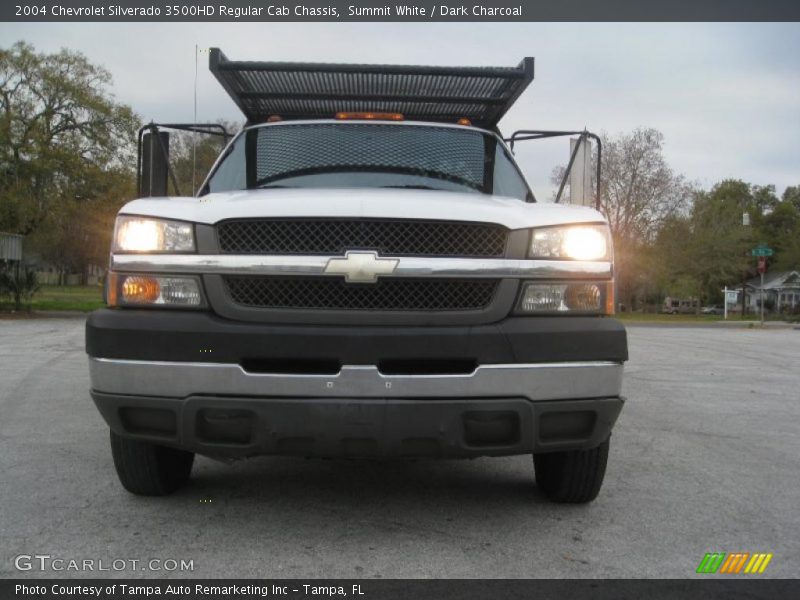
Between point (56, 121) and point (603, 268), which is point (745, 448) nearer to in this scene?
point (603, 268)

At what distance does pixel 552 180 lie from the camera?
40750 millimetres

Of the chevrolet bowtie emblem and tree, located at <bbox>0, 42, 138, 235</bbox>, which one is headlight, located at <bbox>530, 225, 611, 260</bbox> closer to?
the chevrolet bowtie emblem

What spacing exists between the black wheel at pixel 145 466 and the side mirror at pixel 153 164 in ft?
5.73

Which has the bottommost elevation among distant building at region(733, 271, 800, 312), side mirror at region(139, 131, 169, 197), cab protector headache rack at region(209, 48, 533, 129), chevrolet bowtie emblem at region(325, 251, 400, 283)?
distant building at region(733, 271, 800, 312)

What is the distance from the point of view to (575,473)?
12.5 ft

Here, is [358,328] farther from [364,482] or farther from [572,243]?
[364,482]

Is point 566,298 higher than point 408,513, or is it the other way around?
point 566,298

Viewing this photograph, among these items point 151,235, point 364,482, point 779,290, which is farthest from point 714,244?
point 151,235

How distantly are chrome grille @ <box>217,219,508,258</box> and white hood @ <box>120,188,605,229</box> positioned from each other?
33 millimetres

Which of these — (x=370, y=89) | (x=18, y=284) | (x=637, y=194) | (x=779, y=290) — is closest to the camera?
(x=370, y=89)

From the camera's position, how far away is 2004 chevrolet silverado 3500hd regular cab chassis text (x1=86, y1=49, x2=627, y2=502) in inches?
124

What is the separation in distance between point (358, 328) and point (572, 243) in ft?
3.42

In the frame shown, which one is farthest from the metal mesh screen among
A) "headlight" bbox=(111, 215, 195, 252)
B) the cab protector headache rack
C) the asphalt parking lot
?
the asphalt parking lot
